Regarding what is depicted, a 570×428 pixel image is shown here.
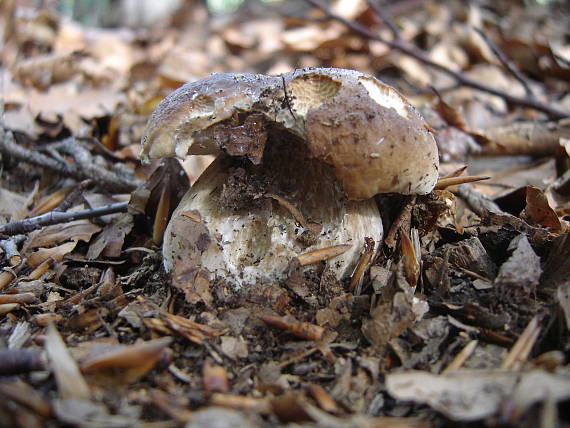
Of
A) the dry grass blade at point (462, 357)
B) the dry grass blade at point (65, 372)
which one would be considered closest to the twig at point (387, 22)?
the dry grass blade at point (462, 357)

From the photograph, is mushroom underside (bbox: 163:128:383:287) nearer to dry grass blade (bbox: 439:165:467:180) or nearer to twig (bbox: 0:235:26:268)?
dry grass blade (bbox: 439:165:467:180)

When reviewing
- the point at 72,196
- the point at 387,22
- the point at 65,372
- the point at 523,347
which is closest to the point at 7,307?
the point at 65,372

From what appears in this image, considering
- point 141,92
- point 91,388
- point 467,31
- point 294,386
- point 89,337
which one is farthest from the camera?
point 467,31

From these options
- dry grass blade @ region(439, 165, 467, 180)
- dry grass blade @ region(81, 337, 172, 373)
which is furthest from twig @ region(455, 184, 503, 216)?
dry grass blade @ region(81, 337, 172, 373)

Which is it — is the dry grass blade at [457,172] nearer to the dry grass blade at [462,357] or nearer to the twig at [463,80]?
the dry grass blade at [462,357]

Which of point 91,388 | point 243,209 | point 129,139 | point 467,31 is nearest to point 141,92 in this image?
point 129,139

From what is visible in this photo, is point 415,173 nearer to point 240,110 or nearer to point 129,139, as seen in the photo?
point 240,110

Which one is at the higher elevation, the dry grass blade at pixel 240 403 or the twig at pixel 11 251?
the dry grass blade at pixel 240 403
